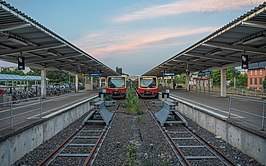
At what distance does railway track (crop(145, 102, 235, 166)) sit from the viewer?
7.35 metres

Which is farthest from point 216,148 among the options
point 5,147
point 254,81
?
point 254,81

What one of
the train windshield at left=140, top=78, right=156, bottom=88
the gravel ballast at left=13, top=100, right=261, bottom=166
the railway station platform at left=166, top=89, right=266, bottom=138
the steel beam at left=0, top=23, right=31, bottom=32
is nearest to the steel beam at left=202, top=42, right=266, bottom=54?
the railway station platform at left=166, top=89, right=266, bottom=138

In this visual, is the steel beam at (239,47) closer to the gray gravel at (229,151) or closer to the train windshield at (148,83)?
the gray gravel at (229,151)

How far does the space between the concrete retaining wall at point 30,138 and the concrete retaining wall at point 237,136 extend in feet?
21.4

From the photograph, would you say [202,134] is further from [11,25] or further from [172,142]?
[11,25]

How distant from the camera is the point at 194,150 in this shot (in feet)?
28.1

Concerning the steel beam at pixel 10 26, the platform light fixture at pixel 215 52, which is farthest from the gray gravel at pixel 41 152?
the platform light fixture at pixel 215 52

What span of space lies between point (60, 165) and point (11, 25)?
543cm

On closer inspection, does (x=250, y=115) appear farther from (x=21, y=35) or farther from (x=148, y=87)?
(x=148, y=87)

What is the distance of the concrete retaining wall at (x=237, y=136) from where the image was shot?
7234mm

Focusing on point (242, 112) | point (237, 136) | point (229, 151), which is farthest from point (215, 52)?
point (229, 151)

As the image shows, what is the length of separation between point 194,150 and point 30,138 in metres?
5.15

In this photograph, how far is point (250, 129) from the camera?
7867 mm

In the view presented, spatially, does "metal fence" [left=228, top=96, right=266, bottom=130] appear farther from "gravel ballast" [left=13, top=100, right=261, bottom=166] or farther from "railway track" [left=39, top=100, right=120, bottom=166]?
"railway track" [left=39, top=100, right=120, bottom=166]
